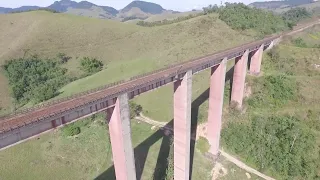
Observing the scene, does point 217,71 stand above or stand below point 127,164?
above

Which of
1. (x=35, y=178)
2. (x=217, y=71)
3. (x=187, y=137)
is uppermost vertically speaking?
(x=217, y=71)

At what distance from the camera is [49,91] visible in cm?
7144

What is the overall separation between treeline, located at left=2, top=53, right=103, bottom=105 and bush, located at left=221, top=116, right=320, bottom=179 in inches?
1922

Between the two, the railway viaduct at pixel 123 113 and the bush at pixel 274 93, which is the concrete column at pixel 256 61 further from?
the railway viaduct at pixel 123 113

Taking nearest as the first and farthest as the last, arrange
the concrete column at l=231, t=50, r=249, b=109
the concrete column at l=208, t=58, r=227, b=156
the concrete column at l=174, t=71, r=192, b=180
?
the concrete column at l=174, t=71, r=192, b=180 → the concrete column at l=208, t=58, r=227, b=156 → the concrete column at l=231, t=50, r=249, b=109

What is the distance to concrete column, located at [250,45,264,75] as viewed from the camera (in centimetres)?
6043

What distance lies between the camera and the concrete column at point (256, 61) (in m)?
60.4

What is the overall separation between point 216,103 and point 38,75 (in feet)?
234

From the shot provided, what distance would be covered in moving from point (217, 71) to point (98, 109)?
22.9 m

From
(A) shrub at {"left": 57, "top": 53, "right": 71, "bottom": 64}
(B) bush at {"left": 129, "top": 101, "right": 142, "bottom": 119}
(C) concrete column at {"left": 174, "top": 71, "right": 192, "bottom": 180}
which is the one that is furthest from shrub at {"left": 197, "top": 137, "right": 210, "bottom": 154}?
(A) shrub at {"left": 57, "top": 53, "right": 71, "bottom": 64}

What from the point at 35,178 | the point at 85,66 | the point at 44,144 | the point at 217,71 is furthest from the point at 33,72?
the point at 217,71

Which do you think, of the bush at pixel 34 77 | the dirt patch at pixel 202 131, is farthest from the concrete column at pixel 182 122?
the bush at pixel 34 77

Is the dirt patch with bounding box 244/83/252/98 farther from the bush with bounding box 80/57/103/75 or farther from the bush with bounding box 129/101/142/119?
the bush with bounding box 80/57/103/75

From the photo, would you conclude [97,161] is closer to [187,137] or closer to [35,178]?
[35,178]
